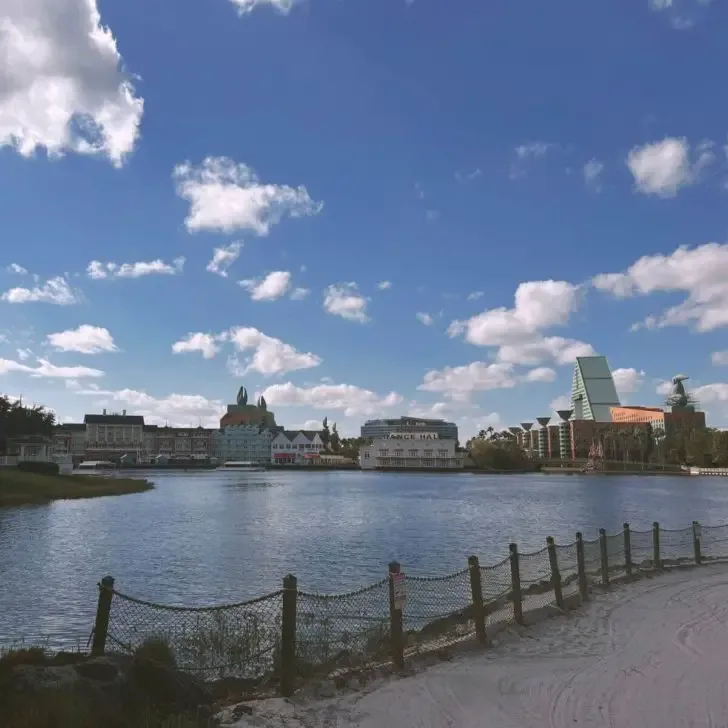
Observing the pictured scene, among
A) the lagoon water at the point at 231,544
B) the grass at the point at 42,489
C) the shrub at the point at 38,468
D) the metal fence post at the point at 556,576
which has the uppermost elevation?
the shrub at the point at 38,468

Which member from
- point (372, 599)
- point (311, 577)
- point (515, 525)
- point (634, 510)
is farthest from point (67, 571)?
point (634, 510)

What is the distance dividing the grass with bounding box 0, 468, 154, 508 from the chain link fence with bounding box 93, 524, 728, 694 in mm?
58957

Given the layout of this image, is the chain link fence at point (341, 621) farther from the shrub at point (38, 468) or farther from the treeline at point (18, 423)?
the treeline at point (18, 423)

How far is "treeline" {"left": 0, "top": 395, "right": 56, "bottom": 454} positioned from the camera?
128650 millimetres

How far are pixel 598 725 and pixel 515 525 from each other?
4645 cm

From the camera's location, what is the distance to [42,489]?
3219 inches

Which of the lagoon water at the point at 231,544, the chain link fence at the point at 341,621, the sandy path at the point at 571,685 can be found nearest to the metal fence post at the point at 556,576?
the chain link fence at the point at 341,621

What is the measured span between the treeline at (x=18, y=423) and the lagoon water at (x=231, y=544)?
62.2 m

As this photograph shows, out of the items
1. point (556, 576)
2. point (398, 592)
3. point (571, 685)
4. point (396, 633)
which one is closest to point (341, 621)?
point (556, 576)

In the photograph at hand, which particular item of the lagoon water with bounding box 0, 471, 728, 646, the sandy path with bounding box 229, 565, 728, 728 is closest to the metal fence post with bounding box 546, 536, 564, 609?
the sandy path with bounding box 229, 565, 728, 728

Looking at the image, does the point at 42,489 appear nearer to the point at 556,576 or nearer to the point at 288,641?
the point at 556,576

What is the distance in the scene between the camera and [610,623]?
633 inches

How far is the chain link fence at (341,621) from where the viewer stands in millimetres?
12211

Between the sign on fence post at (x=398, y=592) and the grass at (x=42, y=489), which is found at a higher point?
the grass at (x=42, y=489)
